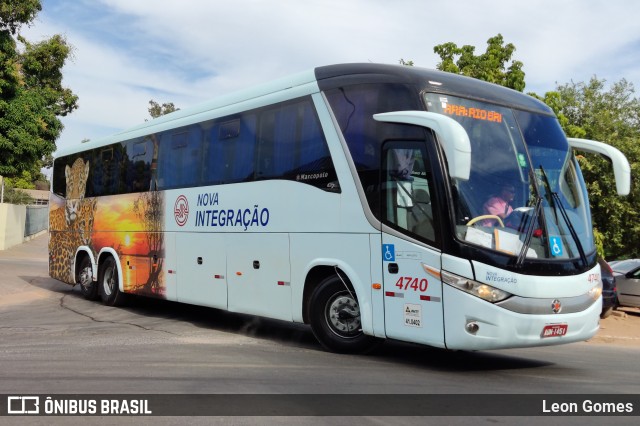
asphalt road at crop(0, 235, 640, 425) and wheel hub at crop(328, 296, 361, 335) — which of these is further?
wheel hub at crop(328, 296, 361, 335)

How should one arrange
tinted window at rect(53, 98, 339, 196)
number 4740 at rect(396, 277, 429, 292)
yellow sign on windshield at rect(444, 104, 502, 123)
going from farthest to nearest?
tinted window at rect(53, 98, 339, 196), yellow sign on windshield at rect(444, 104, 502, 123), number 4740 at rect(396, 277, 429, 292)

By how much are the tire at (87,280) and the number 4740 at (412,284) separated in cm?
913

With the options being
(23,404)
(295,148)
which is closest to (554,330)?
(295,148)

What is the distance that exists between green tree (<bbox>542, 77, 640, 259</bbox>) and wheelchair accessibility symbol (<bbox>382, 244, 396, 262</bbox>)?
21.1m

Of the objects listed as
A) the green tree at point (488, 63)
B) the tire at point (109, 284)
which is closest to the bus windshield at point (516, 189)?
the tire at point (109, 284)

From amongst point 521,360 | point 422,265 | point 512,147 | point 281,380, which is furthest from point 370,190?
point 521,360

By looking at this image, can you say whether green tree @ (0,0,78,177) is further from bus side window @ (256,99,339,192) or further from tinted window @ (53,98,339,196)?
bus side window @ (256,99,339,192)

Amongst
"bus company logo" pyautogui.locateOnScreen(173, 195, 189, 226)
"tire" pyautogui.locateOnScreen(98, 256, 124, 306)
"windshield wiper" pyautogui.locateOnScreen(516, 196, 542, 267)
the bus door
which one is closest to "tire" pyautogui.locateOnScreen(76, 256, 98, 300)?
"tire" pyautogui.locateOnScreen(98, 256, 124, 306)

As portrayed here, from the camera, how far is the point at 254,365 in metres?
7.53

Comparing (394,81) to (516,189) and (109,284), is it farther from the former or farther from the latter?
(109,284)

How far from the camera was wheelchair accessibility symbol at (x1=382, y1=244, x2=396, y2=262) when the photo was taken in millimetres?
7529

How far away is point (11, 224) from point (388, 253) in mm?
28879

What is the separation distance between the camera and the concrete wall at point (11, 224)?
30.5 meters

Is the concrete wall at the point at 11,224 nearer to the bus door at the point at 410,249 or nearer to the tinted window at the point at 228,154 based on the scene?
the tinted window at the point at 228,154
